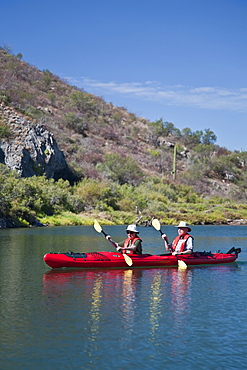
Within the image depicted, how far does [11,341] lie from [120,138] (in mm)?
75270

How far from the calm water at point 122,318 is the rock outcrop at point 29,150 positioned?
28.2 m

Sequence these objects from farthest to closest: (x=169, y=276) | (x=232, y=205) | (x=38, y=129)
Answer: (x=232, y=205) → (x=38, y=129) → (x=169, y=276)

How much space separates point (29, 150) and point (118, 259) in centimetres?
3259

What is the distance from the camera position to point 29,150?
4959 cm

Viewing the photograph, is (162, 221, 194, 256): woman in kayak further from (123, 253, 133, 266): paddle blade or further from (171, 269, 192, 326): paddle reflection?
(123, 253, 133, 266): paddle blade

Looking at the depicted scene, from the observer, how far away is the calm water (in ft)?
30.3

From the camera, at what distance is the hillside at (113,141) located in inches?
2554

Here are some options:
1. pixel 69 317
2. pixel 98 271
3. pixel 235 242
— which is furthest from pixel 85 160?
pixel 69 317

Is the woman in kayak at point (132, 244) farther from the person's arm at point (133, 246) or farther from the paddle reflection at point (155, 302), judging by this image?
the paddle reflection at point (155, 302)

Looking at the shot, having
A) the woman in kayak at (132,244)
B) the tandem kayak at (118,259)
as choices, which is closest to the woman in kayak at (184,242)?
the tandem kayak at (118,259)

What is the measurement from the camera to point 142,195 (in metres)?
54.8

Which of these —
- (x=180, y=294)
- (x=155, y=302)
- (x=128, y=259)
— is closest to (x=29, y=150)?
(x=128, y=259)

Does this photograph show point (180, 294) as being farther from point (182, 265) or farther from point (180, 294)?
point (182, 265)

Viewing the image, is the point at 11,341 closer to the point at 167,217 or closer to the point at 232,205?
the point at 167,217
